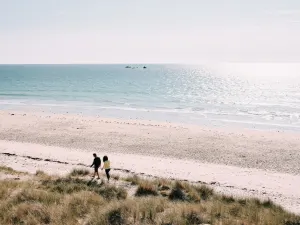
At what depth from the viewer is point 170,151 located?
80.1 ft

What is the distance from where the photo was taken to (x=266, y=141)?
1118 inches

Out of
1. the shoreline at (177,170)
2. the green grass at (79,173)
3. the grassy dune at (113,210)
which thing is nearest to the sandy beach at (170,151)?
the shoreline at (177,170)

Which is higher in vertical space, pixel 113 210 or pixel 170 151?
pixel 113 210

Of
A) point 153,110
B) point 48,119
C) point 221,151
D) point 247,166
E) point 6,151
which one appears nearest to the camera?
point 247,166

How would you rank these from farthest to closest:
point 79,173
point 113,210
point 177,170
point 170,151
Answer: point 170,151 < point 177,170 < point 79,173 < point 113,210

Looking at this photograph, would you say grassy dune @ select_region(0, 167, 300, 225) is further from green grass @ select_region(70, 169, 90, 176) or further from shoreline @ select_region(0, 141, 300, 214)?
shoreline @ select_region(0, 141, 300, 214)

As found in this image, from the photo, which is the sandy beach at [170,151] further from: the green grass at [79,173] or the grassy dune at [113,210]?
the grassy dune at [113,210]

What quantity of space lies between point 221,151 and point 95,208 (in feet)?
55.8

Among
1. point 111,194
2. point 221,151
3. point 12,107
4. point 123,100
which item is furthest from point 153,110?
point 111,194

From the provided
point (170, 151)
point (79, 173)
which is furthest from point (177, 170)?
point (79, 173)

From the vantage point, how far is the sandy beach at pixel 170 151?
1773 centimetres

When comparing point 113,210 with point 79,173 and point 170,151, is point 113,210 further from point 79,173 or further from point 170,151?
point 170,151

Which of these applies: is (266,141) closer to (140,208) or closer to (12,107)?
(140,208)

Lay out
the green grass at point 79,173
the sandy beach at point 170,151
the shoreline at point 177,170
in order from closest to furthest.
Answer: the green grass at point 79,173, the shoreline at point 177,170, the sandy beach at point 170,151
